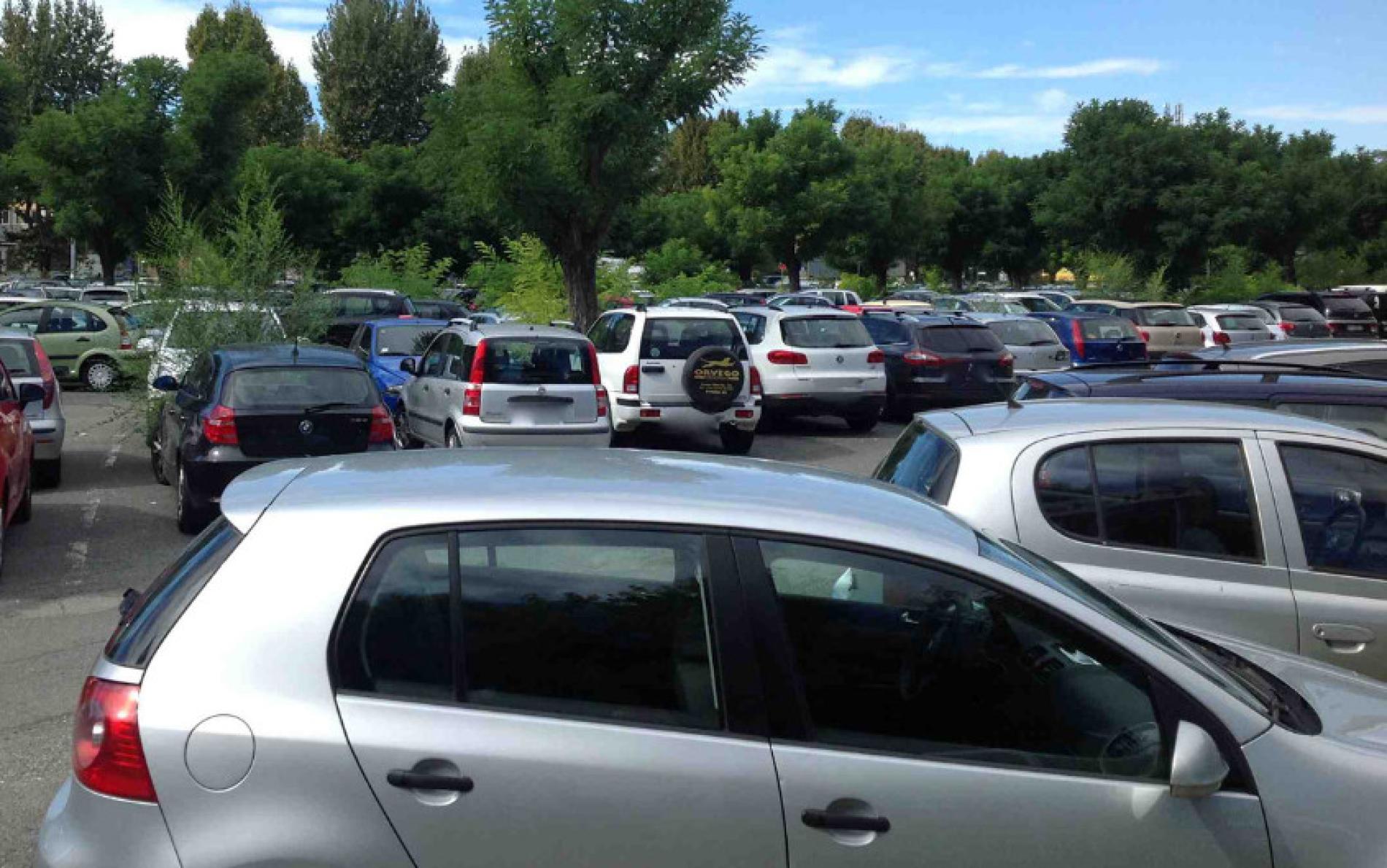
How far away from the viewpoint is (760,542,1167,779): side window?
3.12 meters

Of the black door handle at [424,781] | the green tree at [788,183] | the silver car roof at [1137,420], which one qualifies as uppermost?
the green tree at [788,183]

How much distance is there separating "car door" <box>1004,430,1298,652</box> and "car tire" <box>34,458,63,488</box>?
38.0 ft

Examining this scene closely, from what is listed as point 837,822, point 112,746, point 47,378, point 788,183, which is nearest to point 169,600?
point 112,746

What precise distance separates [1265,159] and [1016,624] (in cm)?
4985

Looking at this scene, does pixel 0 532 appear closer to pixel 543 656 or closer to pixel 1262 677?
pixel 543 656

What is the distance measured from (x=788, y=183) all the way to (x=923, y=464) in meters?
38.9

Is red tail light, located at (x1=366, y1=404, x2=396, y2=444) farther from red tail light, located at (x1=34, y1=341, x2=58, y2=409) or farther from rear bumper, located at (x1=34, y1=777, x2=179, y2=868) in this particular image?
rear bumper, located at (x1=34, y1=777, x2=179, y2=868)

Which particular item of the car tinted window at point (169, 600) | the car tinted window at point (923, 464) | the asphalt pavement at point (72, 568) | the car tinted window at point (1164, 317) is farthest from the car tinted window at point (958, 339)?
the car tinted window at point (169, 600)

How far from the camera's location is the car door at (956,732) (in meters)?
2.98

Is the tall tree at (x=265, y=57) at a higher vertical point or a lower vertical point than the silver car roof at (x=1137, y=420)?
higher

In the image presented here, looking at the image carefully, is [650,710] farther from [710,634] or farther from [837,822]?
[837,822]

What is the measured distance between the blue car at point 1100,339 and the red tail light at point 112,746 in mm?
21750

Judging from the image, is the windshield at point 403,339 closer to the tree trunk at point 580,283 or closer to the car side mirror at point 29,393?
the car side mirror at point 29,393

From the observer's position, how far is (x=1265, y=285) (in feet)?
142
